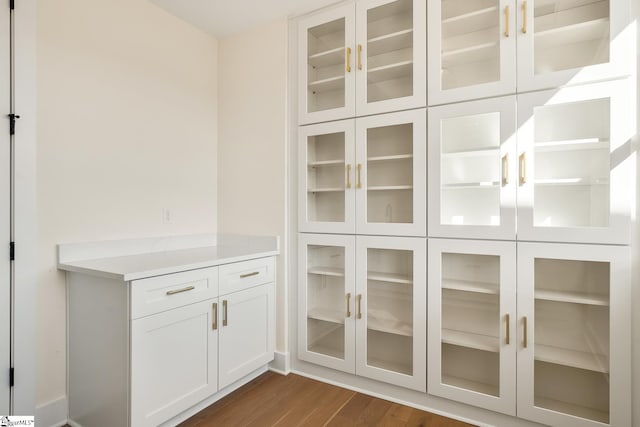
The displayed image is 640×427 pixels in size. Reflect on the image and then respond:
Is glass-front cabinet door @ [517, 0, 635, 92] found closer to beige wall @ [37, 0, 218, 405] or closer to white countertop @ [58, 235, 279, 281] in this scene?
white countertop @ [58, 235, 279, 281]

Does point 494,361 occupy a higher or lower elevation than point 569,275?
lower

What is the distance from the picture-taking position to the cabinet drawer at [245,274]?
85.1 inches

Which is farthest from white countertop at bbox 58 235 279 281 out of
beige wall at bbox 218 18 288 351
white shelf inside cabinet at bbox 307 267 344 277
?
white shelf inside cabinet at bbox 307 267 344 277

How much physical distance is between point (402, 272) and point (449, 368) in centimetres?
63

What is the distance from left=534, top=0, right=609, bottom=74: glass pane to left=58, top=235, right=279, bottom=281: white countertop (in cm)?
206

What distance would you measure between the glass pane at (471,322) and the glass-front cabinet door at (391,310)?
0.14 m

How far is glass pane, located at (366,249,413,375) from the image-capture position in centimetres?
222

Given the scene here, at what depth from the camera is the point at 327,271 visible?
2.53 metres

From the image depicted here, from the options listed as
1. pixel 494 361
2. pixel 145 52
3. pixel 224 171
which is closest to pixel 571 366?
pixel 494 361

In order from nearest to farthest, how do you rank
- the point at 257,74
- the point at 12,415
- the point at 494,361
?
1. the point at 12,415
2. the point at 494,361
3. the point at 257,74

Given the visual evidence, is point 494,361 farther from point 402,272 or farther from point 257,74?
point 257,74

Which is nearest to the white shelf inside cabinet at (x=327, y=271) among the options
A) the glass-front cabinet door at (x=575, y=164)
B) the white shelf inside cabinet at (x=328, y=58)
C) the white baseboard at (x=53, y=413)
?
the glass-front cabinet door at (x=575, y=164)

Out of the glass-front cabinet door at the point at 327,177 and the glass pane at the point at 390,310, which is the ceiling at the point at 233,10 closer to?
the glass-front cabinet door at the point at 327,177

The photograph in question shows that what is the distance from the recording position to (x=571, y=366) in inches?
71.2
